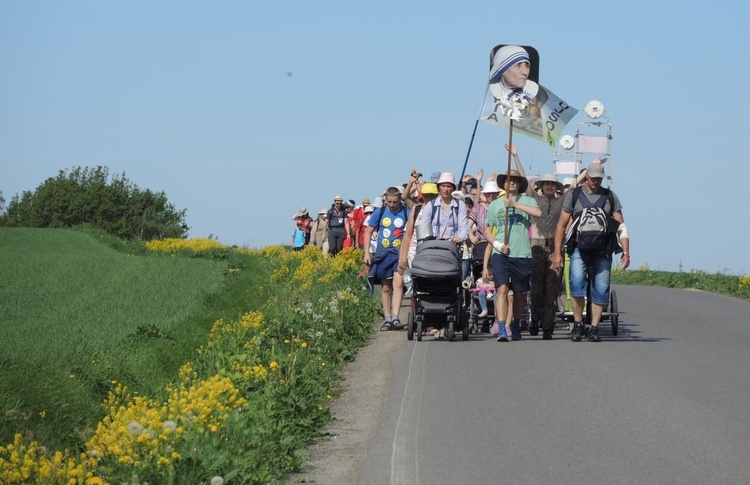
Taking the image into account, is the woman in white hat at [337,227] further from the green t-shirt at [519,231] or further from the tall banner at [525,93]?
the green t-shirt at [519,231]

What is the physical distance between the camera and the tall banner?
19.6 metres

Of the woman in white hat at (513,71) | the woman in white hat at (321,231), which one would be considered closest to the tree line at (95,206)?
the woman in white hat at (321,231)

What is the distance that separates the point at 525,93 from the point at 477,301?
3.11 meters

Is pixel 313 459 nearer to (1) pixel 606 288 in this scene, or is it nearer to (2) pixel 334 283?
(1) pixel 606 288

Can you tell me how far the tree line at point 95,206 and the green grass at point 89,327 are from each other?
261 ft

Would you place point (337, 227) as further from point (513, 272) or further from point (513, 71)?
point (513, 272)

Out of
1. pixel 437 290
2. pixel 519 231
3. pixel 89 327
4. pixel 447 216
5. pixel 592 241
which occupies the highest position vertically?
pixel 447 216

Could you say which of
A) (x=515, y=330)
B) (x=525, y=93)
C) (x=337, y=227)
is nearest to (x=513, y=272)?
(x=515, y=330)

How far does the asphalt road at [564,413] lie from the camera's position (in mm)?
8766

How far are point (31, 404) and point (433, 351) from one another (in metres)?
4.75

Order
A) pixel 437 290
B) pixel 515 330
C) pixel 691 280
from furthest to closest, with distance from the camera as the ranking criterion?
pixel 691 280 → pixel 515 330 → pixel 437 290

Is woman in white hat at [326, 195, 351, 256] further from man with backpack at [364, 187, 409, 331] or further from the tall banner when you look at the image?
man with backpack at [364, 187, 409, 331]

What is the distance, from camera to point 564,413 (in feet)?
35.3

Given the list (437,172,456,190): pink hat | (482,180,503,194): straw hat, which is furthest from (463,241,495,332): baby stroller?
(437,172,456,190): pink hat
